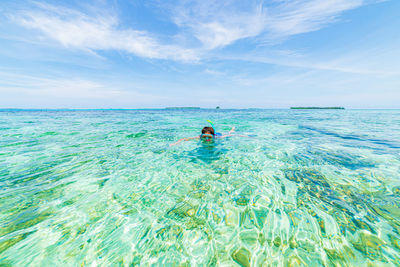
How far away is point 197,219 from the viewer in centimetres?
331

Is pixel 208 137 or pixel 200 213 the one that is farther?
pixel 208 137

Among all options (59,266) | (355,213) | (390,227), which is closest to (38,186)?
(59,266)

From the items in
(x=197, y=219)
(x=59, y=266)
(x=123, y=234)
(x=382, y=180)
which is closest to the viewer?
(x=59, y=266)

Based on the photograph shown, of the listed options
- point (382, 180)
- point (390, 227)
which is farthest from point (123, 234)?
point (382, 180)

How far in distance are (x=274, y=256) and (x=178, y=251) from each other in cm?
180

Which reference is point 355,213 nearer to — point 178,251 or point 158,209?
point 178,251

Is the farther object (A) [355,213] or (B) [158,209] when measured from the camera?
(B) [158,209]

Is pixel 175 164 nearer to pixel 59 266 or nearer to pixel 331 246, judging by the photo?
pixel 59 266

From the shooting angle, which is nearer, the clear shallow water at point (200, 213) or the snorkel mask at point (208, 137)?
the clear shallow water at point (200, 213)

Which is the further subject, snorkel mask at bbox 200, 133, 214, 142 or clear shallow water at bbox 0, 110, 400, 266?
snorkel mask at bbox 200, 133, 214, 142

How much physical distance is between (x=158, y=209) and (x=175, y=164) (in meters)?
2.96

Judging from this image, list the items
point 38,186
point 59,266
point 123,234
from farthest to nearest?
point 38,186, point 123,234, point 59,266

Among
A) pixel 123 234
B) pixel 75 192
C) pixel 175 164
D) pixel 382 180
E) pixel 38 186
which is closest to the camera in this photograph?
pixel 123 234

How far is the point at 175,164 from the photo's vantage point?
6.55m
